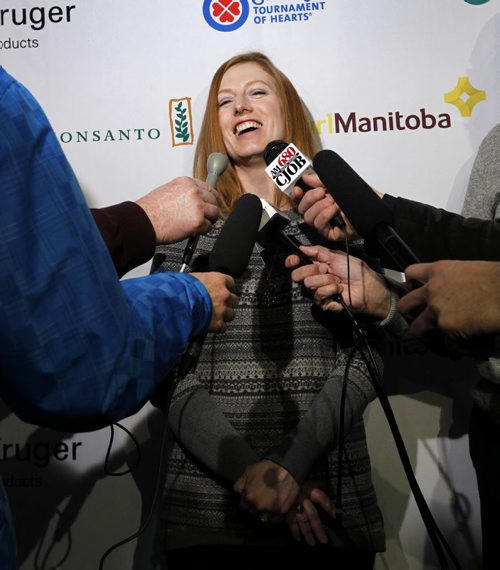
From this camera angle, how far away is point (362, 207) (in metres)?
1.00

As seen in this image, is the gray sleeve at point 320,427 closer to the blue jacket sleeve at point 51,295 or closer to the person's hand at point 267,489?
the person's hand at point 267,489

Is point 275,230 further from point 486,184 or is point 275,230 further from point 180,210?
point 486,184

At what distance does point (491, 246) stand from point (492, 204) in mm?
268

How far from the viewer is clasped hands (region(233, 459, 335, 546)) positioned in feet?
3.96

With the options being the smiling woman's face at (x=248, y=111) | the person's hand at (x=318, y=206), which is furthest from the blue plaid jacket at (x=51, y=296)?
the smiling woman's face at (x=248, y=111)

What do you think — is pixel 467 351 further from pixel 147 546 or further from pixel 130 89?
pixel 130 89

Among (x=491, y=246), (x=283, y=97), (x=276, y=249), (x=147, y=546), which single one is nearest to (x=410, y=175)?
(x=283, y=97)

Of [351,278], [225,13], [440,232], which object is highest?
[225,13]

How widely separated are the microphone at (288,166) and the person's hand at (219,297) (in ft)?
1.03

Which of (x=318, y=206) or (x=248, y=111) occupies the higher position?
(x=248, y=111)

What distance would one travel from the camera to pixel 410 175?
5.99 ft

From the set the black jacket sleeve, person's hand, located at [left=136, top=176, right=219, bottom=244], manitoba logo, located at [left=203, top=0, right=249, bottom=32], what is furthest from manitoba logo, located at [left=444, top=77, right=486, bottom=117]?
the black jacket sleeve

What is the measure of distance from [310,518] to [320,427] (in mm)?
185

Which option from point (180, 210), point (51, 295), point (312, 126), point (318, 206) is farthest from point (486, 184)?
point (51, 295)
